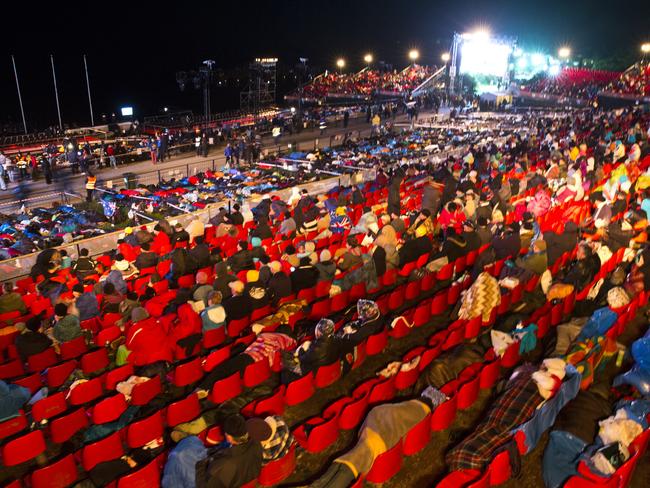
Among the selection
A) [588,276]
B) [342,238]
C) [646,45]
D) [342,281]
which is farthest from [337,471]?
[646,45]

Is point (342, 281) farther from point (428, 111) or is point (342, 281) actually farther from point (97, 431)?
point (428, 111)

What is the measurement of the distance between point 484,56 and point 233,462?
170 feet

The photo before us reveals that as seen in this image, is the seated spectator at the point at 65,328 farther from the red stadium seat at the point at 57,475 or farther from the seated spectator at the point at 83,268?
the red stadium seat at the point at 57,475

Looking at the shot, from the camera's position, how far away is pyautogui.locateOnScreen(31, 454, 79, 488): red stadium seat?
470cm

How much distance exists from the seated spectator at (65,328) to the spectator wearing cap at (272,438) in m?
3.73

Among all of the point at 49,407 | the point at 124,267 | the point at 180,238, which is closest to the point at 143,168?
the point at 180,238

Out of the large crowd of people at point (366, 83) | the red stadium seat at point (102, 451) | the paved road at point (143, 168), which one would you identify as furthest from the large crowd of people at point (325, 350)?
the large crowd of people at point (366, 83)

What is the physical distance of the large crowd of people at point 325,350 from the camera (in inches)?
194

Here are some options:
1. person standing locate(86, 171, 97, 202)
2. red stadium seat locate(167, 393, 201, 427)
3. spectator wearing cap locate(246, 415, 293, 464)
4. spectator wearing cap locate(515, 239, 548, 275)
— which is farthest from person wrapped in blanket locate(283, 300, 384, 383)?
person standing locate(86, 171, 97, 202)

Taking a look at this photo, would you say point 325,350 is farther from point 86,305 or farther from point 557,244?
point 557,244

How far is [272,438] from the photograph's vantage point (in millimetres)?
4875

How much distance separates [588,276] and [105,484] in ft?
25.1

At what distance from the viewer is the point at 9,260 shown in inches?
405

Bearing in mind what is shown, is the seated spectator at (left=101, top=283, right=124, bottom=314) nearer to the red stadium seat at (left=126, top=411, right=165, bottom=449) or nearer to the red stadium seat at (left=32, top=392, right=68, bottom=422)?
the red stadium seat at (left=32, top=392, right=68, bottom=422)
